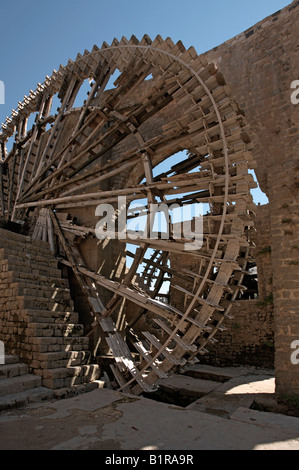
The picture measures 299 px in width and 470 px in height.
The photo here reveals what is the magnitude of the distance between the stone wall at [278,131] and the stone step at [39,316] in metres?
3.59

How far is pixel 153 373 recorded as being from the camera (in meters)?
4.56

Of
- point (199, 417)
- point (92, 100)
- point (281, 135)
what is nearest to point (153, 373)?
point (199, 417)

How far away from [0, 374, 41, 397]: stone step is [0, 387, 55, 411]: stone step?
0.20 feet

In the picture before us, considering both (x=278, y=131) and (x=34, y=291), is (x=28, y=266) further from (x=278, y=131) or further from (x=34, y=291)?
(x=278, y=131)

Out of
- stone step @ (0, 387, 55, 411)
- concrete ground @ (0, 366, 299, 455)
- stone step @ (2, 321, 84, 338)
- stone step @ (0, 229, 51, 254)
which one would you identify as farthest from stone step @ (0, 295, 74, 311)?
concrete ground @ (0, 366, 299, 455)

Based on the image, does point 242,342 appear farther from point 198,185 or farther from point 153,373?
point 198,185

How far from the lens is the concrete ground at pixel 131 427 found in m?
2.39

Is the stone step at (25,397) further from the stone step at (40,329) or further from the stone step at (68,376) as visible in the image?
the stone step at (40,329)

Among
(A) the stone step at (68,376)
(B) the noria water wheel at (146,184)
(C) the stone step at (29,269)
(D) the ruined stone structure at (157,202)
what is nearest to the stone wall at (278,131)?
(D) the ruined stone structure at (157,202)

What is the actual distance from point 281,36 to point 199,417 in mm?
7750

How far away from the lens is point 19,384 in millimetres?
3912

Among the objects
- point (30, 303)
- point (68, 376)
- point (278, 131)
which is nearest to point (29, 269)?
point (30, 303)

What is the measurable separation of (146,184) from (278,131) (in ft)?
9.17

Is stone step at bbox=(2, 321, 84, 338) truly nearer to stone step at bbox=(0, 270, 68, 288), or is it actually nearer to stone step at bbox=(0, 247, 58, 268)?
stone step at bbox=(0, 270, 68, 288)
